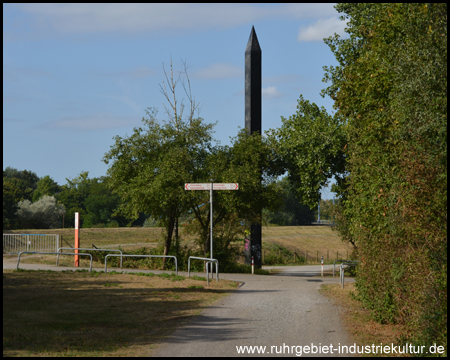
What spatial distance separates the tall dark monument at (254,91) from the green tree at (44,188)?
64.4m

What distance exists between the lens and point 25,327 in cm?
904

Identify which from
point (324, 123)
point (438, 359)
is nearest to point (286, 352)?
point (438, 359)

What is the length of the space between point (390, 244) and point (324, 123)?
14323mm

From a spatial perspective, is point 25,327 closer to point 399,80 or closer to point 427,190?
point 427,190

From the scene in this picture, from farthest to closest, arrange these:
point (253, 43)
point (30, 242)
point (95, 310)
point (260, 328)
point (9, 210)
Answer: point (9, 210) → point (253, 43) → point (30, 242) → point (95, 310) → point (260, 328)

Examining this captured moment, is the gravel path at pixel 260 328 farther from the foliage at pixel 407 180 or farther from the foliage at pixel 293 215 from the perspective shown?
the foliage at pixel 293 215

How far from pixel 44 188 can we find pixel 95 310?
81.4 meters

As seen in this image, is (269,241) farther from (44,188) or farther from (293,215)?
(44,188)

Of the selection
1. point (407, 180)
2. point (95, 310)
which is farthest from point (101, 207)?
point (407, 180)

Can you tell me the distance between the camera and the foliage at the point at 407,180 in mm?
7109

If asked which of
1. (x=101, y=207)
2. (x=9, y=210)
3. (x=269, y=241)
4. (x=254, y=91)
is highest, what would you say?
(x=254, y=91)

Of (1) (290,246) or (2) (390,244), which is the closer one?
(2) (390,244)

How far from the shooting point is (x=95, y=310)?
11.0 m

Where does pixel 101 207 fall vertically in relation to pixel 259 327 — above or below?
above
